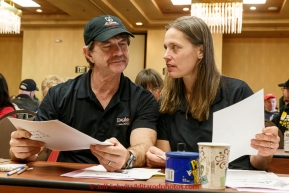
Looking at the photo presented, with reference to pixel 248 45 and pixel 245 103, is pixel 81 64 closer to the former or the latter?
pixel 248 45

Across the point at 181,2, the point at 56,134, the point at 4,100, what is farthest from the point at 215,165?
the point at 181,2

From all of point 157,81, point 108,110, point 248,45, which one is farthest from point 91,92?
point 248,45

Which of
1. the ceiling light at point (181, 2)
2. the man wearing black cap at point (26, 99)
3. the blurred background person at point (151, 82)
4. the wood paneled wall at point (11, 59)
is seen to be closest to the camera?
the blurred background person at point (151, 82)

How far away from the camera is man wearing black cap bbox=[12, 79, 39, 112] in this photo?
4344 millimetres

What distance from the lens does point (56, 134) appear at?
1.23 metres

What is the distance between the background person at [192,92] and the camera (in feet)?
5.50

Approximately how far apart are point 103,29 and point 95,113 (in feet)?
1.27

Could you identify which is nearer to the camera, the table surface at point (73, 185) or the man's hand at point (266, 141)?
the table surface at point (73, 185)

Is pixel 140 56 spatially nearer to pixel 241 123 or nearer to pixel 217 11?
pixel 217 11

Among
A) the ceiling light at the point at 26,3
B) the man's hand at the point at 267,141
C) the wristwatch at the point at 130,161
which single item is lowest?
the wristwatch at the point at 130,161

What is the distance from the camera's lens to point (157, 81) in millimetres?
3480

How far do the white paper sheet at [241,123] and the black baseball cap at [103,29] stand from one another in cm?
65

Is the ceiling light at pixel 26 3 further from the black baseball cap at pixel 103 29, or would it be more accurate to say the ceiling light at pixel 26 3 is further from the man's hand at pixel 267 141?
the man's hand at pixel 267 141

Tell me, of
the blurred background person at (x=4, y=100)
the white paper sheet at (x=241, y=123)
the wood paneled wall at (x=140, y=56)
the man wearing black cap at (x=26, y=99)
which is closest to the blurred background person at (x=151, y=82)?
the blurred background person at (x=4, y=100)
